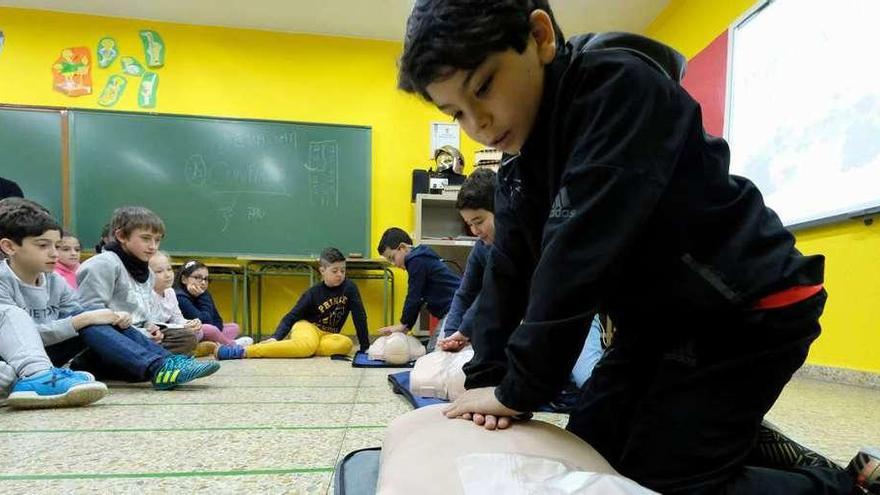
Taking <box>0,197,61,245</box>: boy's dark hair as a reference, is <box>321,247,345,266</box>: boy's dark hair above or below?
below

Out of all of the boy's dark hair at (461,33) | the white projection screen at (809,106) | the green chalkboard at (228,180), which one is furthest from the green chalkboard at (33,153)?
the white projection screen at (809,106)

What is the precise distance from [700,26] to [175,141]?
379 cm

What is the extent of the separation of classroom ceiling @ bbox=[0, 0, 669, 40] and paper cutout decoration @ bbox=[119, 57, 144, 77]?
0.33m

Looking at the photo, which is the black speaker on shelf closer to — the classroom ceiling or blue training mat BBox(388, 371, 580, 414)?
the classroom ceiling

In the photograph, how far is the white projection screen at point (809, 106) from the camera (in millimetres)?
1804

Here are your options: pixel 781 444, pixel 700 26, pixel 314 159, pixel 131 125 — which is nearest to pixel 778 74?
pixel 700 26

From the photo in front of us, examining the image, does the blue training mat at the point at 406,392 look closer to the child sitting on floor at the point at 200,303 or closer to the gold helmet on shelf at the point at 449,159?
the child sitting on floor at the point at 200,303

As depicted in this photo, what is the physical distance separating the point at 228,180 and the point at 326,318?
1.47 meters

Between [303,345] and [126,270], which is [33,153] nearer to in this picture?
[126,270]

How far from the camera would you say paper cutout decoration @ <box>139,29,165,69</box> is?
3.66 meters

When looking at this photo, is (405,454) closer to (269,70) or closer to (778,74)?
(778,74)

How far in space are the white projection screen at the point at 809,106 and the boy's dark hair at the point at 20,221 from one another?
2949 millimetres

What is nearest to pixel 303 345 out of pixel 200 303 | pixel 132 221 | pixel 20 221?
pixel 200 303

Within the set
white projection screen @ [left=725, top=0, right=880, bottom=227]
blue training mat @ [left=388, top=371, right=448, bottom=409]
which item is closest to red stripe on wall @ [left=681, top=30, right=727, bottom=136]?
white projection screen @ [left=725, top=0, right=880, bottom=227]
